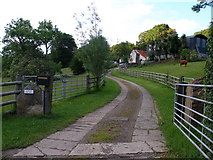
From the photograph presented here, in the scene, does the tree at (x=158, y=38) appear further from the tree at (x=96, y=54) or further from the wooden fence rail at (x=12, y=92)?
the wooden fence rail at (x=12, y=92)

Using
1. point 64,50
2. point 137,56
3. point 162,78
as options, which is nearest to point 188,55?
point 162,78

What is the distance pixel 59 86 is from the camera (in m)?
10.6

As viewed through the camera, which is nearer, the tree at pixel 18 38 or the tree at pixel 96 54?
the tree at pixel 96 54

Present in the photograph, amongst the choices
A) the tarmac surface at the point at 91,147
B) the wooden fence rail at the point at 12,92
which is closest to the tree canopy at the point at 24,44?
the wooden fence rail at the point at 12,92

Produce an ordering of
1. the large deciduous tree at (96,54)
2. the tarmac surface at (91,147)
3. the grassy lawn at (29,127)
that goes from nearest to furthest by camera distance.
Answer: the tarmac surface at (91,147), the grassy lawn at (29,127), the large deciduous tree at (96,54)

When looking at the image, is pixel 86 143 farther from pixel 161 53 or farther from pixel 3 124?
pixel 161 53

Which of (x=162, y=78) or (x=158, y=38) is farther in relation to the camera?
(x=158, y=38)

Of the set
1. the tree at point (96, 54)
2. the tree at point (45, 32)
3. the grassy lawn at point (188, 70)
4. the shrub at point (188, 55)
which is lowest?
the grassy lawn at point (188, 70)

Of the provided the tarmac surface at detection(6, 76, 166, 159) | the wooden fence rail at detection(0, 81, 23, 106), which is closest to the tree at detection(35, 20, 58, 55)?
the wooden fence rail at detection(0, 81, 23, 106)

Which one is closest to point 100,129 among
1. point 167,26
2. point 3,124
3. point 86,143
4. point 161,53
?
point 86,143

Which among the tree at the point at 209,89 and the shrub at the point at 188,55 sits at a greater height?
the shrub at the point at 188,55

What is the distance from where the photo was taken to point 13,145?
13.7 ft

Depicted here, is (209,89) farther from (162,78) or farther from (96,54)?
(162,78)

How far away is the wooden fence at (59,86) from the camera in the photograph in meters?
6.55
